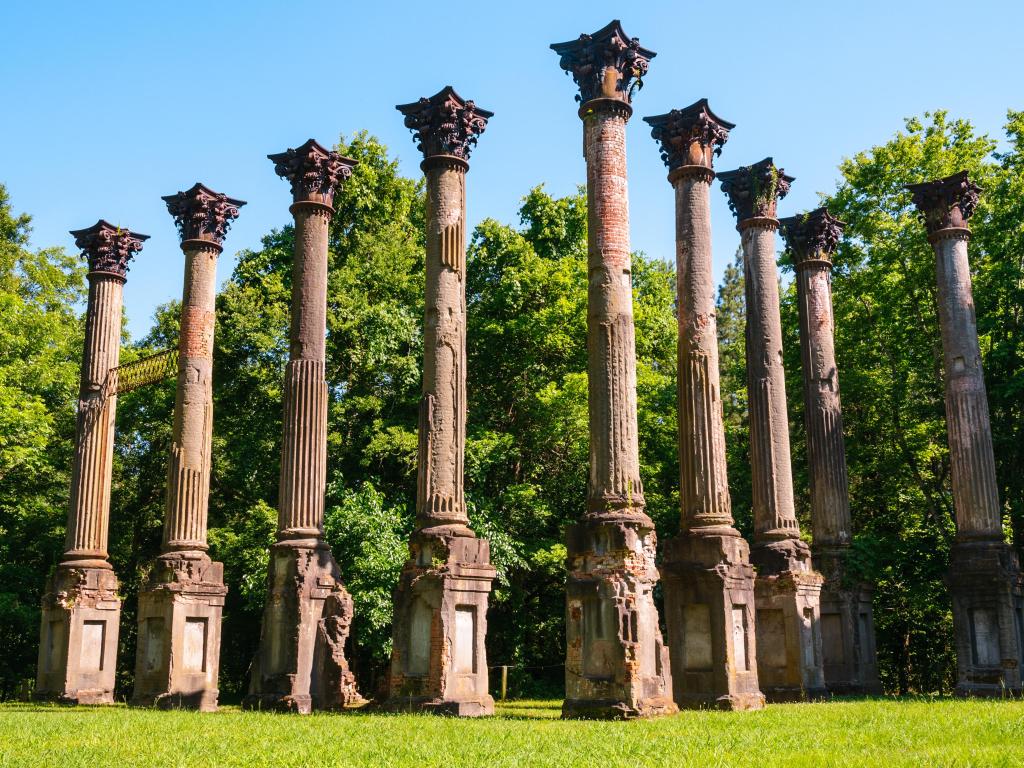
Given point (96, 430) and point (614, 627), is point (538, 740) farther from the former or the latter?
point (96, 430)

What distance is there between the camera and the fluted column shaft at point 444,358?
20.1 meters

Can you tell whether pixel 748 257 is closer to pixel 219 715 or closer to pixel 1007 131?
Result: pixel 1007 131

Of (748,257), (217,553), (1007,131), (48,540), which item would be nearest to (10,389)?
(48,540)

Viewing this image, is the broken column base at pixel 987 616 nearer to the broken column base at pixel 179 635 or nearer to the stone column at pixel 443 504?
the stone column at pixel 443 504

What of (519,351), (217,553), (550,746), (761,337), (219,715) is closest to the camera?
(550,746)

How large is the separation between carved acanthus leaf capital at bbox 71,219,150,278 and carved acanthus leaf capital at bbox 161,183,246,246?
118 inches

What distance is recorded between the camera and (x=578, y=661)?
17.3m

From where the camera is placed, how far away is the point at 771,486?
2344 centimetres

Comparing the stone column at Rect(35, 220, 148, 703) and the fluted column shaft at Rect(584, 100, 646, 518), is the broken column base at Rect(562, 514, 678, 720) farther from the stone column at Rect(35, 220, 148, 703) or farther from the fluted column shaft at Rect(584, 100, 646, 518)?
the stone column at Rect(35, 220, 148, 703)

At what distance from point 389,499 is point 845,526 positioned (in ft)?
44.6

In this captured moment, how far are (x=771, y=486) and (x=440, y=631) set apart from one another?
28.5ft

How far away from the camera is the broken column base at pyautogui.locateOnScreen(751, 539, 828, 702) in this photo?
2203 cm

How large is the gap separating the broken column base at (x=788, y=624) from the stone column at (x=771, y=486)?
21mm

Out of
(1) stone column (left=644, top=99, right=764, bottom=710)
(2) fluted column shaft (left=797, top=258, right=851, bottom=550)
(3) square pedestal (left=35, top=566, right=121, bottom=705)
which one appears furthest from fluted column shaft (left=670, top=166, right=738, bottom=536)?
(3) square pedestal (left=35, top=566, right=121, bottom=705)
